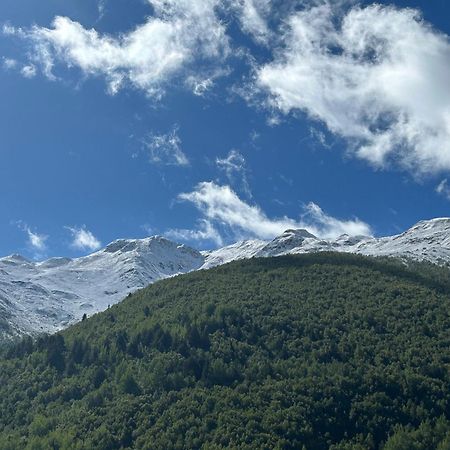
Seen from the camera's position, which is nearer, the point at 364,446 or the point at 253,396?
the point at 364,446

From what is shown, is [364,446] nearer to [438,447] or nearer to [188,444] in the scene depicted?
[438,447]

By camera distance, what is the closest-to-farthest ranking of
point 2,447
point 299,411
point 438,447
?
point 438,447 → point 299,411 → point 2,447

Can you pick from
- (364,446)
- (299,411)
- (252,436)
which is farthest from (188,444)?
(364,446)

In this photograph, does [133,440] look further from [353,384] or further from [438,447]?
[438,447]

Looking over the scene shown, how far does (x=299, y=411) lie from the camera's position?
606 feet

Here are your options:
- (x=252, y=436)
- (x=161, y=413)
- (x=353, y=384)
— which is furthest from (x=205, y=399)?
(x=353, y=384)

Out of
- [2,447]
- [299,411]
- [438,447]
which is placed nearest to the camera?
[438,447]

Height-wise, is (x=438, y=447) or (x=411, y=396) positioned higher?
(x=411, y=396)

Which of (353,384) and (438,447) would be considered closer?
(438,447)

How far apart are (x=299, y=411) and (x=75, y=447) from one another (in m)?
59.8

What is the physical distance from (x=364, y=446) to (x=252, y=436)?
91.8 feet

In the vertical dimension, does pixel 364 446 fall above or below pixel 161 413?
below

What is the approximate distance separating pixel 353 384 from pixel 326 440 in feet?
→ 80.2

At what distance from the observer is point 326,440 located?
17838 centimetres
